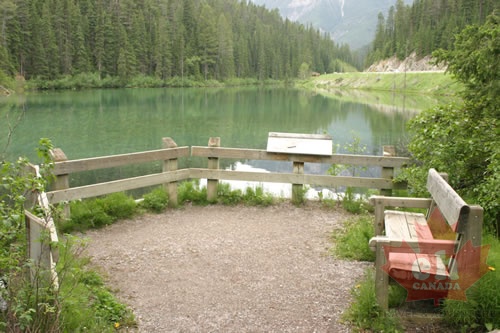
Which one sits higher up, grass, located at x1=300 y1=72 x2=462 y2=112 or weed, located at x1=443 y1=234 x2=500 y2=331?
grass, located at x1=300 y1=72 x2=462 y2=112

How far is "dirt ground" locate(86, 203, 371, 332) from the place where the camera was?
4.75 m

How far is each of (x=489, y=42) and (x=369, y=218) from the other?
11.3 ft

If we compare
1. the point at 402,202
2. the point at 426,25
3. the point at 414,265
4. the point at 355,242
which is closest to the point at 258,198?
the point at 355,242

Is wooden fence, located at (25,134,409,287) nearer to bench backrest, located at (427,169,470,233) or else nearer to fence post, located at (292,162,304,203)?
fence post, located at (292,162,304,203)

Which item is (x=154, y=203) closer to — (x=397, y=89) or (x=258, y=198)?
(x=258, y=198)

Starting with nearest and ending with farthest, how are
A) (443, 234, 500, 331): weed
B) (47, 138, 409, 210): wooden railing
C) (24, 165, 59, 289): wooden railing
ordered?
(24, 165, 59, 289): wooden railing → (443, 234, 500, 331): weed → (47, 138, 409, 210): wooden railing

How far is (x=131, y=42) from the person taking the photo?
10194 cm

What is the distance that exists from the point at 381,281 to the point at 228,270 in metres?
2.21

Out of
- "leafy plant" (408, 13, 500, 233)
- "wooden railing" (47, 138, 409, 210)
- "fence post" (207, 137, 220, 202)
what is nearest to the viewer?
"leafy plant" (408, 13, 500, 233)

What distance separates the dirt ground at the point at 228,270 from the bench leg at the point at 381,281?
0.44 metres

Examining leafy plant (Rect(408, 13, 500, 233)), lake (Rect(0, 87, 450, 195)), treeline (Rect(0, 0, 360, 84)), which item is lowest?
lake (Rect(0, 87, 450, 195))

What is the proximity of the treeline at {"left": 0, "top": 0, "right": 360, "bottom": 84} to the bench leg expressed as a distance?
6836 centimetres

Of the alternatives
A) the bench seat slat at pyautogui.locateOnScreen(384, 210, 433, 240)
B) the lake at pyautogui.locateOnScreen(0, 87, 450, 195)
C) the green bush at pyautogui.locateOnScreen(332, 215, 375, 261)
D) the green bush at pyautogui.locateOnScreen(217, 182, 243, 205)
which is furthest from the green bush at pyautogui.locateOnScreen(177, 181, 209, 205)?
the lake at pyautogui.locateOnScreen(0, 87, 450, 195)

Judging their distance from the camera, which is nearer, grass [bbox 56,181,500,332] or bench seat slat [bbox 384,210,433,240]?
grass [bbox 56,181,500,332]
